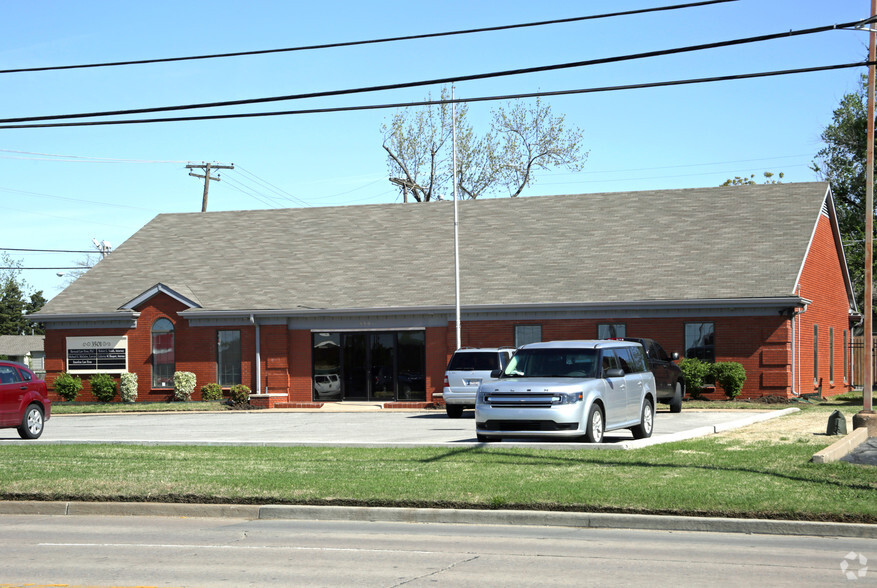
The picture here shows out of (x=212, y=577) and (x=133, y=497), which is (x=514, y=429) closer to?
(x=133, y=497)

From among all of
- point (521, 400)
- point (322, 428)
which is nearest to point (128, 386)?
point (322, 428)

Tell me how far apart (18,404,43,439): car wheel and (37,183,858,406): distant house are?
44.9 feet

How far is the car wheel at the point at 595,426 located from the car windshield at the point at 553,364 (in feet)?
2.47

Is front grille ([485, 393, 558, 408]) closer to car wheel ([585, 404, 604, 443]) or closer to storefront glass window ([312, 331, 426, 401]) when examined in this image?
car wheel ([585, 404, 604, 443])

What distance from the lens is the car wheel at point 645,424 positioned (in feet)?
67.3

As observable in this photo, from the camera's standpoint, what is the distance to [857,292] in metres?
61.5

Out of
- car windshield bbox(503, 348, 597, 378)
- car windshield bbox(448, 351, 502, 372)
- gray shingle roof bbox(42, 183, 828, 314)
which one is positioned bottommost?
car windshield bbox(448, 351, 502, 372)

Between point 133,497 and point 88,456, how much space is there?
177 inches

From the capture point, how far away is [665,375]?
2828 cm

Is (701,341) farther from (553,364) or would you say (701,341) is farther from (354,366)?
(553,364)

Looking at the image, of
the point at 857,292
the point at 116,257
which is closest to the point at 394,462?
the point at 116,257

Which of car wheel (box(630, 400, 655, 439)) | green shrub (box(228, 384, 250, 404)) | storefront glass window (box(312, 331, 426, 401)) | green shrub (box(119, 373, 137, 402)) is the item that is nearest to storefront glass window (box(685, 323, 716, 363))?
storefront glass window (box(312, 331, 426, 401))

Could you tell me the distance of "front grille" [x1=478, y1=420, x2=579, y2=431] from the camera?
59.4ft

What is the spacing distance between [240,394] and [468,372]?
38.8 ft
